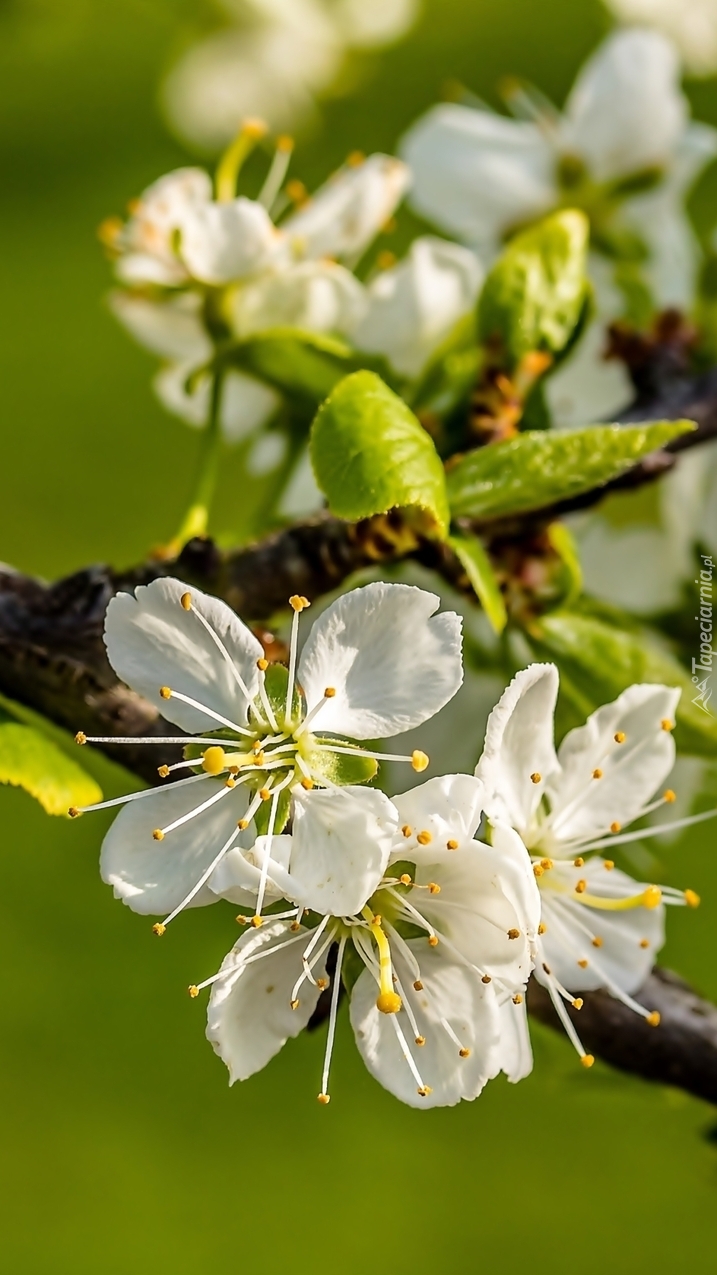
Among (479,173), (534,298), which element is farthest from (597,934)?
(479,173)

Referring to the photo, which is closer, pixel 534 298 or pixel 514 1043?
pixel 514 1043

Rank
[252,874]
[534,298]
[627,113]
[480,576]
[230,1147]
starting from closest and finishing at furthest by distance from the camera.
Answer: [252,874], [480,576], [534,298], [627,113], [230,1147]

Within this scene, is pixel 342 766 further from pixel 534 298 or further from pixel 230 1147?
pixel 230 1147

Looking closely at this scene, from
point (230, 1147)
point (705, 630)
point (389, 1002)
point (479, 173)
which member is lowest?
point (230, 1147)

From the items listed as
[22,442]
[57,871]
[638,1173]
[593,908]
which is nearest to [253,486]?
[22,442]

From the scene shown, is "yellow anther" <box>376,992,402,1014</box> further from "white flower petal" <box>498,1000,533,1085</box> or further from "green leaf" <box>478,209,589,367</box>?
"green leaf" <box>478,209,589,367</box>

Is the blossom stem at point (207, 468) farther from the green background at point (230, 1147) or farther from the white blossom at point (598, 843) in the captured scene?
the green background at point (230, 1147)

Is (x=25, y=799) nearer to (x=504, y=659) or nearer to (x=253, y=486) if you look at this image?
(x=253, y=486)
